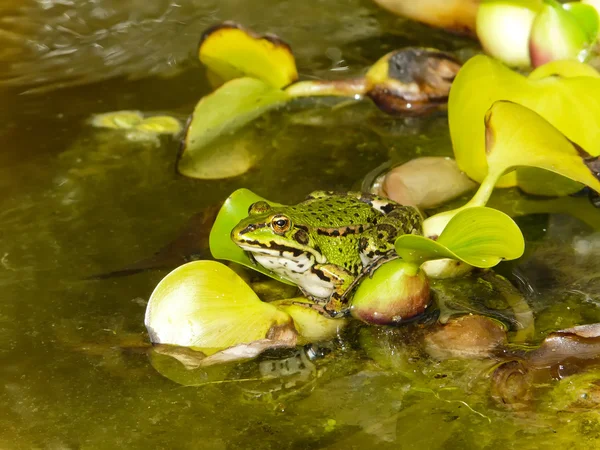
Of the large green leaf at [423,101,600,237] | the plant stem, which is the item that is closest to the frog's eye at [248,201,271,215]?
the large green leaf at [423,101,600,237]

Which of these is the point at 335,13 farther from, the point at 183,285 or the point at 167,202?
the point at 183,285

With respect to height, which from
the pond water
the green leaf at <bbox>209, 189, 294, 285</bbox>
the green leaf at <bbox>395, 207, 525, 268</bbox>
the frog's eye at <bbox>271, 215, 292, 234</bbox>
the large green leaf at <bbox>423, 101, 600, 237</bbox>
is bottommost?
the pond water

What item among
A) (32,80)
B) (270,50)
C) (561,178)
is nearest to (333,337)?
(561,178)

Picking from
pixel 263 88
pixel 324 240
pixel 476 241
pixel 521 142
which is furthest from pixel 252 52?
pixel 476 241

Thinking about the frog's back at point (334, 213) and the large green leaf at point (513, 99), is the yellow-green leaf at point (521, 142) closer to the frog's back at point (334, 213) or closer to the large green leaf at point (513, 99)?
the large green leaf at point (513, 99)

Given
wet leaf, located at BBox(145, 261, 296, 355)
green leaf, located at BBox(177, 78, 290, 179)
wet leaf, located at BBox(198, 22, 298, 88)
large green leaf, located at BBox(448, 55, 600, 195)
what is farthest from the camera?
wet leaf, located at BBox(198, 22, 298, 88)

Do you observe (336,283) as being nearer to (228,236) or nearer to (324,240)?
(324,240)

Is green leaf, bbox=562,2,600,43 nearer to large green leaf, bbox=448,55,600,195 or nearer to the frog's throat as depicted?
large green leaf, bbox=448,55,600,195
